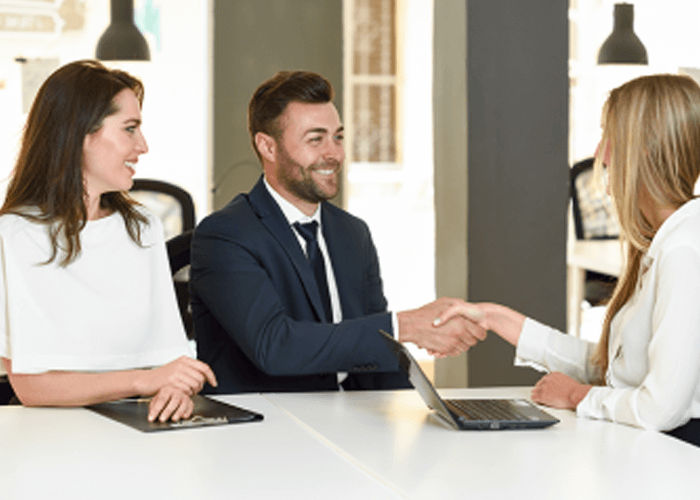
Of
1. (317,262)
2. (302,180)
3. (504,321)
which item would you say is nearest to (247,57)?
(302,180)

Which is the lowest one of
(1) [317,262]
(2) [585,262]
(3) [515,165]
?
(2) [585,262]

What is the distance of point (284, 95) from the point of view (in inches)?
93.0

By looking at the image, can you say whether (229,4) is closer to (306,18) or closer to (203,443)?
(306,18)

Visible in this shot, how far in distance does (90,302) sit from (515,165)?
1.65 m

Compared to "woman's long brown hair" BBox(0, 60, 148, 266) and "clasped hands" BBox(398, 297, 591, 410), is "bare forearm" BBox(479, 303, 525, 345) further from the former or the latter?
"woman's long brown hair" BBox(0, 60, 148, 266)

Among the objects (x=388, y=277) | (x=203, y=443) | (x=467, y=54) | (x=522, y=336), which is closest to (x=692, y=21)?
(x=388, y=277)

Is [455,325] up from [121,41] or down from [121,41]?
down

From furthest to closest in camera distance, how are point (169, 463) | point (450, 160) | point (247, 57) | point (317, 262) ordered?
point (247, 57), point (450, 160), point (317, 262), point (169, 463)

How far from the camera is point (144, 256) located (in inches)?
71.6

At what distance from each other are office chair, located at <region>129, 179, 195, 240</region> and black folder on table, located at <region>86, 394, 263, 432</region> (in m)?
1.78

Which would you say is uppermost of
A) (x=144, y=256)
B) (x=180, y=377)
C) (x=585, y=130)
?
(x=585, y=130)

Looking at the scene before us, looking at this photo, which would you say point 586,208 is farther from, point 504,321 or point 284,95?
point 504,321

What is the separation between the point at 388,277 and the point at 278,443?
476cm

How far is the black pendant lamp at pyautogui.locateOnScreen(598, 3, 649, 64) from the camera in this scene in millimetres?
5129
